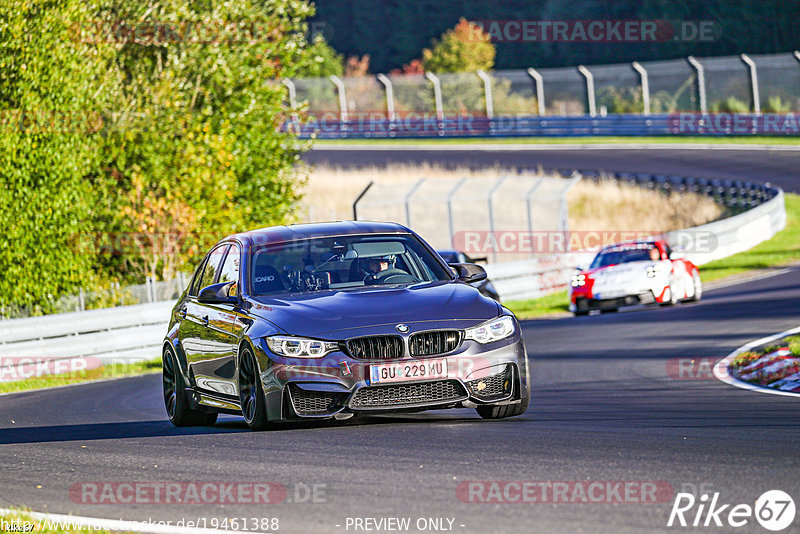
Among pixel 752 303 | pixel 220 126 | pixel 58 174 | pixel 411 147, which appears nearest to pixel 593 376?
pixel 752 303

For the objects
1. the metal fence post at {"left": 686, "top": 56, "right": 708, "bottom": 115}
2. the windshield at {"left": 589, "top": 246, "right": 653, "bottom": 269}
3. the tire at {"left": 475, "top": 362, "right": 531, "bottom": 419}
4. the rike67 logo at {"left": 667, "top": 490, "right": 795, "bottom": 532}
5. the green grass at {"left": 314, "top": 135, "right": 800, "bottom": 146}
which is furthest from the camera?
the metal fence post at {"left": 686, "top": 56, "right": 708, "bottom": 115}

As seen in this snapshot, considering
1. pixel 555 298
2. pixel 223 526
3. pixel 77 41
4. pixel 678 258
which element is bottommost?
pixel 555 298

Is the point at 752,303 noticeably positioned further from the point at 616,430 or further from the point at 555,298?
the point at 616,430

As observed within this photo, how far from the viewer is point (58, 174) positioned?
79.6 feet

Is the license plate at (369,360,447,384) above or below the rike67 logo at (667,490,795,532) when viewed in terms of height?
above

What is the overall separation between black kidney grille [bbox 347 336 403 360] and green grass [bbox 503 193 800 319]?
17710mm

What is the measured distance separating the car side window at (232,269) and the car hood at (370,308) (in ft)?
1.77

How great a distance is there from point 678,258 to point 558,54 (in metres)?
58.3

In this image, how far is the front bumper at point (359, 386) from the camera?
8.77m

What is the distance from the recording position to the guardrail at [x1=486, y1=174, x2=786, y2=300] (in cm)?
2889

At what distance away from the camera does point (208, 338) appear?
10.2m

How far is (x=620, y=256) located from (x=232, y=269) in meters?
14.6

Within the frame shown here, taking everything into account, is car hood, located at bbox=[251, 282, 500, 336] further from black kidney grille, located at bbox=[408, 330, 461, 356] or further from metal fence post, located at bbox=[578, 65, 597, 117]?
metal fence post, located at bbox=[578, 65, 597, 117]

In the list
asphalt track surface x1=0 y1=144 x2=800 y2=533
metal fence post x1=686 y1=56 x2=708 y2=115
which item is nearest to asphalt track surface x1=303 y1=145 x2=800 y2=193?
metal fence post x1=686 y1=56 x2=708 y2=115
